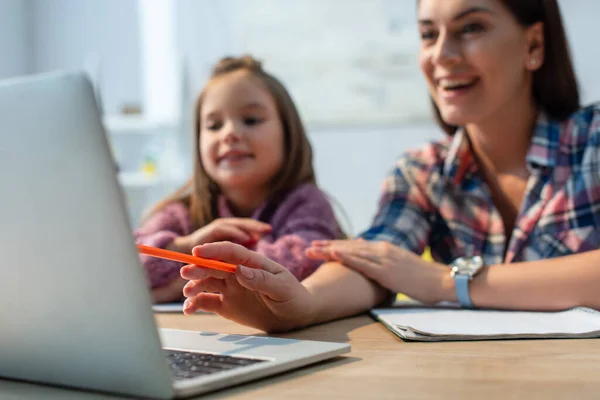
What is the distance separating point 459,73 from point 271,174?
441 millimetres

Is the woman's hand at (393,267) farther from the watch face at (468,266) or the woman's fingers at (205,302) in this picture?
the woman's fingers at (205,302)

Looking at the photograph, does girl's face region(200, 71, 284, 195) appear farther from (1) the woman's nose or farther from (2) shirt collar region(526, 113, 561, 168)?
(2) shirt collar region(526, 113, 561, 168)

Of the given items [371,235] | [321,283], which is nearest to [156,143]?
[371,235]

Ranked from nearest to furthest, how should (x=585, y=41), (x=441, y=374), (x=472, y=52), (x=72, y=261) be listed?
1. (x=72, y=261)
2. (x=441, y=374)
3. (x=472, y=52)
4. (x=585, y=41)

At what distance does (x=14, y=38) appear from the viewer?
4.16 metres

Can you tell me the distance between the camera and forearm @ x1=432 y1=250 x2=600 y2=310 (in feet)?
3.29

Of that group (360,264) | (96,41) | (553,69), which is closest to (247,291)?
(360,264)

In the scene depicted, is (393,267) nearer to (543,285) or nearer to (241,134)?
(543,285)

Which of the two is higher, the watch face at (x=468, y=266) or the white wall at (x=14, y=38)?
the white wall at (x=14, y=38)

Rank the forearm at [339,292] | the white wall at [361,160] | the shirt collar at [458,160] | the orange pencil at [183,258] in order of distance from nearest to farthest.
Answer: the orange pencil at [183,258] < the forearm at [339,292] < the shirt collar at [458,160] < the white wall at [361,160]

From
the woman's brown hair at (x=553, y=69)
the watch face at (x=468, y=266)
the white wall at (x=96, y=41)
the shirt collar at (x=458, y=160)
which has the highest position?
the white wall at (x=96, y=41)

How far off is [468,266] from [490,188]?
0.31 metres

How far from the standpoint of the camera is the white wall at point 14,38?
410cm

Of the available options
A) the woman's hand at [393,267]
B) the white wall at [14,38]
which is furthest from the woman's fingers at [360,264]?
the white wall at [14,38]
